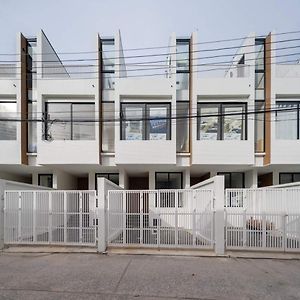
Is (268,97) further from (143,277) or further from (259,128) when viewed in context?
(143,277)

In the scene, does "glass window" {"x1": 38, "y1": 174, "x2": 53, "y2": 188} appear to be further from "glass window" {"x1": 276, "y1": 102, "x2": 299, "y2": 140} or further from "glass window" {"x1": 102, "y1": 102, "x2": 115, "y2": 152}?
"glass window" {"x1": 276, "y1": 102, "x2": 299, "y2": 140}

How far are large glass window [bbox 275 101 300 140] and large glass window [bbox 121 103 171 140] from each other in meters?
5.61

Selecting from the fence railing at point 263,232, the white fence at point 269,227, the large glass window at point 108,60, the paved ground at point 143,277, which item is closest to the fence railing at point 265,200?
the white fence at point 269,227

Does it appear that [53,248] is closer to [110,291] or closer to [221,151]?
[110,291]

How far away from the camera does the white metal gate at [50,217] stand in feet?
26.9

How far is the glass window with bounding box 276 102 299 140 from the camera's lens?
12.3 meters

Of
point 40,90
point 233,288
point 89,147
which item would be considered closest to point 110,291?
point 233,288

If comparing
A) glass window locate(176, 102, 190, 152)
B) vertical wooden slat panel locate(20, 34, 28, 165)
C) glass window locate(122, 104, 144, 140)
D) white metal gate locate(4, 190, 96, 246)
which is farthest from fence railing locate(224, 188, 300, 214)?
vertical wooden slat panel locate(20, 34, 28, 165)

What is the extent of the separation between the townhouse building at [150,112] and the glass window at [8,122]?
5 centimetres

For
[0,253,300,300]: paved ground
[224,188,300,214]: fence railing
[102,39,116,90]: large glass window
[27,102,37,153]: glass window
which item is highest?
[102,39,116,90]: large glass window

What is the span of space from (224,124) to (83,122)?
7.19m

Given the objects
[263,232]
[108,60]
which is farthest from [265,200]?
[108,60]

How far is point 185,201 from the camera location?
9.14 m

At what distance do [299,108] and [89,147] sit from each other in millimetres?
10570
